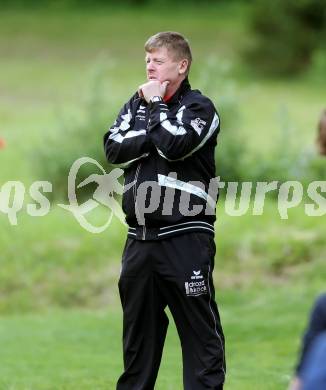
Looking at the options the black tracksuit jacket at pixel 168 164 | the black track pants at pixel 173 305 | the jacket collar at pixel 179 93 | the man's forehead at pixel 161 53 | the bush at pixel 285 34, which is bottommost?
the black track pants at pixel 173 305

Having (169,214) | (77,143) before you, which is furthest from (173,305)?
(77,143)

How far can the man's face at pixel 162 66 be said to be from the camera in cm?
594

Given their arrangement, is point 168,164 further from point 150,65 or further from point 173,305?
point 173,305

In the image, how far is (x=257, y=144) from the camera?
21.6 metres

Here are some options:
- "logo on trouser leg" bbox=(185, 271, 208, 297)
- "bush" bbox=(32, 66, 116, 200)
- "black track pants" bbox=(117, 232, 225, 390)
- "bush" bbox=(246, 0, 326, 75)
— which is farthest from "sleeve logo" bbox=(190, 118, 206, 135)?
"bush" bbox=(246, 0, 326, 75)

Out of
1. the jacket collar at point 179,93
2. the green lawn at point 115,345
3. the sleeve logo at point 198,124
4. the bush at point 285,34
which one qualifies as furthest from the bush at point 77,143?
the bush at point 285,34

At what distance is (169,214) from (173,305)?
513 mm

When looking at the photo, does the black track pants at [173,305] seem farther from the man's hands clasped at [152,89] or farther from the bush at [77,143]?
the bush at [77,143]

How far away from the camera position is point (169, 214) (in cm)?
586

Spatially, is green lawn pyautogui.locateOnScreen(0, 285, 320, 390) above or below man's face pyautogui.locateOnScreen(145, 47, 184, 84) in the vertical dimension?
below

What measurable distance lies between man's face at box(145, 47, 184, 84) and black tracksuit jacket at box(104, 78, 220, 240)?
0.14 m

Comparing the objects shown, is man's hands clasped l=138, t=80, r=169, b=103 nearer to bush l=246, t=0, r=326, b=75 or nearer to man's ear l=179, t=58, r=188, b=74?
man's ear l=179, t=58, r=188, b=74

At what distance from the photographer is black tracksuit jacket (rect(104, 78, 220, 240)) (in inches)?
→ 229

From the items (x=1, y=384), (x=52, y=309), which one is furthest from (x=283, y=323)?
(x=1, y=384)
